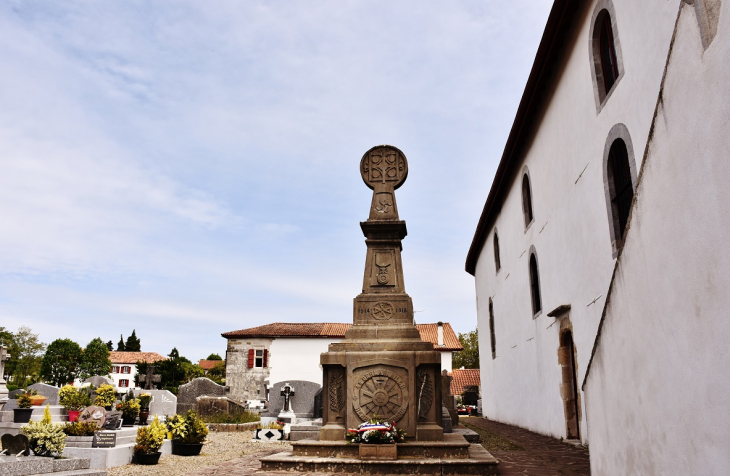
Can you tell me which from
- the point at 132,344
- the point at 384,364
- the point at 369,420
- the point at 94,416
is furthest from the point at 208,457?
the point at 132,344

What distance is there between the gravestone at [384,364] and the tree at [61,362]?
46.4 meters

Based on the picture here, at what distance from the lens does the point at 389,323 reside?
30.1 feet

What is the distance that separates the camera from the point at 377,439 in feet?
25.6

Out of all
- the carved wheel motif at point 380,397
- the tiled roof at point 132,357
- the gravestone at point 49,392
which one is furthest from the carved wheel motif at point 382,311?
the tiled roof at point 132,357

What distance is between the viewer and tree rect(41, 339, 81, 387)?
152 feet

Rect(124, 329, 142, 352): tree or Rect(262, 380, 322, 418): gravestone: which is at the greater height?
Rect(124, 329, 142, 352): tree

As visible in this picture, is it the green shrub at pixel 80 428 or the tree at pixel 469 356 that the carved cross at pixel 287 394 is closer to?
the green shrub at pixel 80 428

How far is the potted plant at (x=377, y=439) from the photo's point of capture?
25.1ft

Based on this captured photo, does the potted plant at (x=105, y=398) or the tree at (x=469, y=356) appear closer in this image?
the potted plant at (x=105, y=398)

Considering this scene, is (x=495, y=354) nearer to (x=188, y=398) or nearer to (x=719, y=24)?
(x=188, y=398)

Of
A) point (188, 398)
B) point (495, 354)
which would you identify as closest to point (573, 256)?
point (495, 354)

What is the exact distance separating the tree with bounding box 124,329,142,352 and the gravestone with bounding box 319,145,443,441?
73.4 metres

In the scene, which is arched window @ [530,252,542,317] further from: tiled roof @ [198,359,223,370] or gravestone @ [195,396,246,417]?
tiled roof @ [198,359,223,370]

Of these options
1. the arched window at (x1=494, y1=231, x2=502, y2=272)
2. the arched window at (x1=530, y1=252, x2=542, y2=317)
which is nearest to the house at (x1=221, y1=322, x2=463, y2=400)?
the arched window at (x1=494, y1=231, x2=502, y2=272)
